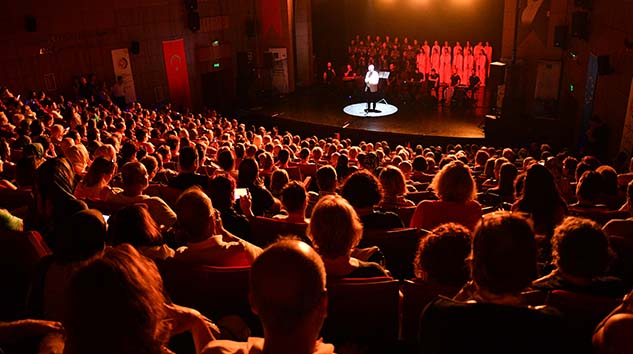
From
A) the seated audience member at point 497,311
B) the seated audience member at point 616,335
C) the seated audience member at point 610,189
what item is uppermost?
the seated audience member at point 497,311

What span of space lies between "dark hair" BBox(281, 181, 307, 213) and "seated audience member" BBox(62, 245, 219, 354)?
244cm

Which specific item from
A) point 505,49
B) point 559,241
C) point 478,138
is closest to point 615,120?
point 478,138

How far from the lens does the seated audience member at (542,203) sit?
361 centimetres

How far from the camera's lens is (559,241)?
2.58m

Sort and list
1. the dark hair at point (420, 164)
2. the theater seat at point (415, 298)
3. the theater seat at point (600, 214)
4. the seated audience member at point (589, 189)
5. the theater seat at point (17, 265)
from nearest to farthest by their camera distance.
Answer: the theater seat at point (415, 298)
the theater seat at point (17, 265)
the theater seat at point (600, 214)
the seated audience member at point (589, 189)
the dark hair at point (420, 164)

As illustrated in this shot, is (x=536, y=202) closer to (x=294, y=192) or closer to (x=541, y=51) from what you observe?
(x=294, y=192)

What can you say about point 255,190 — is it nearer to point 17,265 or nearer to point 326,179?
point 326,179

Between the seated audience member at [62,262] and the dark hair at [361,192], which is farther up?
the seated audience member at [62,262]

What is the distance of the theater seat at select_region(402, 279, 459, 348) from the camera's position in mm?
2617

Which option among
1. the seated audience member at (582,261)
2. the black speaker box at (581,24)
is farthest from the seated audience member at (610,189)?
the black speaker box at (581,24)

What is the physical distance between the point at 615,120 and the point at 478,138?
450 cm

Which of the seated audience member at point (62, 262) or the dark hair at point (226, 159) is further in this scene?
the dark hair at point (226, 159)

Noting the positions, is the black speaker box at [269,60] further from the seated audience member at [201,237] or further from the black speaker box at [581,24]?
the seated audience member at [201,237]

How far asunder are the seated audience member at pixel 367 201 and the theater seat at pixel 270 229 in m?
0.38
